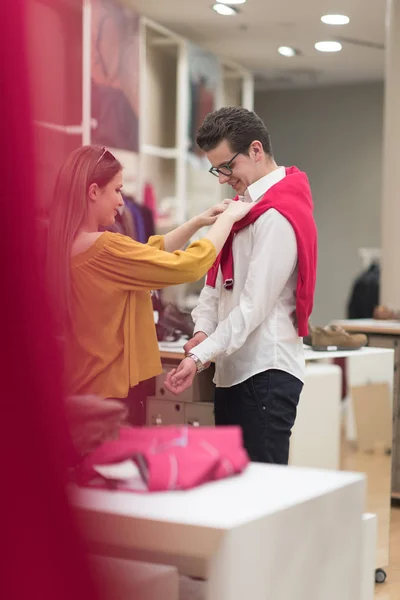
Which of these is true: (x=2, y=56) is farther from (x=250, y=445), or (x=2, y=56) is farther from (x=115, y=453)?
(x=250, y=445)

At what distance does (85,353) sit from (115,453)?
1.57 ft

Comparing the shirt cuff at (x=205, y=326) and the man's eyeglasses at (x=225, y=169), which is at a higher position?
the man's eyeglasses at (x=225, y=169)

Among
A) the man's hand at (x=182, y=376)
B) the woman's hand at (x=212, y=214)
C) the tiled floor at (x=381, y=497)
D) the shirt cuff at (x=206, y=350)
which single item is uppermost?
the woman's hand at (x=212, y=214)

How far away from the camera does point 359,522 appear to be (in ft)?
4.48

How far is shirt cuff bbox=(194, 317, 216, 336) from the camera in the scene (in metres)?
2.17

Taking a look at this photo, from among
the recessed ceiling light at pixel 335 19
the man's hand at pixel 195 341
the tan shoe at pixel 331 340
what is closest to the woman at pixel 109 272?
the man's hand at pixel 195 341

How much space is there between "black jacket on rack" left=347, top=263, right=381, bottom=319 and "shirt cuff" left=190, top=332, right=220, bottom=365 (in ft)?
18.4

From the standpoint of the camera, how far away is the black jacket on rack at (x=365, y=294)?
7.35 metres

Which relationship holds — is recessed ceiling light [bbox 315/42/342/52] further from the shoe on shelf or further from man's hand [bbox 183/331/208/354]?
man's hand [bbox 183/331/208/354]

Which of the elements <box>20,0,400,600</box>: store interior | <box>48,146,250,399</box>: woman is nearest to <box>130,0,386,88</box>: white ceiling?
<box>20,0,400,600</box>: store interior

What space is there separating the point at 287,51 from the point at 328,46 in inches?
13.5

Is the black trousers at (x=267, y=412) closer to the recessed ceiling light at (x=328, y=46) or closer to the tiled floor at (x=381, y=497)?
the tiled floor at (x=381, y=497)

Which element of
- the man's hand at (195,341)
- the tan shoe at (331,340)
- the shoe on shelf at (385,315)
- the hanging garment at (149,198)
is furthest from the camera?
the hanging garment at (149,198)

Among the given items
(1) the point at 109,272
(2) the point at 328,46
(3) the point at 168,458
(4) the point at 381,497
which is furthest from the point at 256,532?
(2) the point at 328,46
